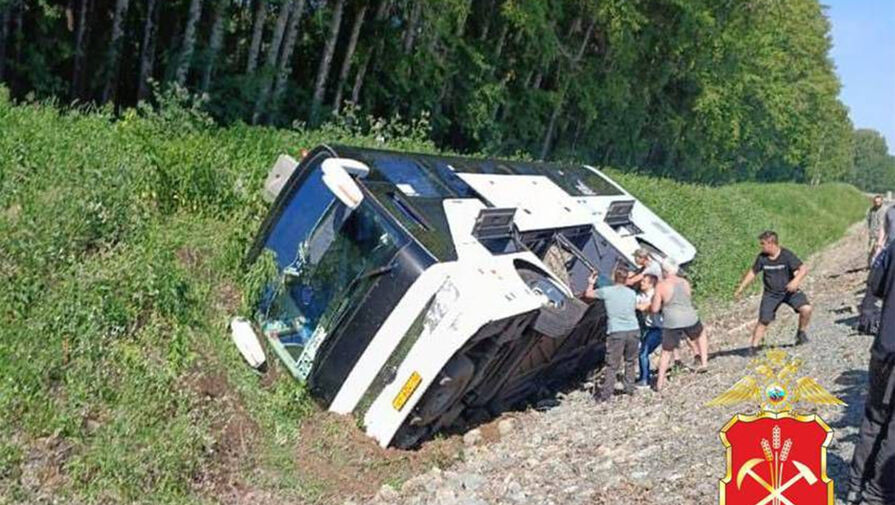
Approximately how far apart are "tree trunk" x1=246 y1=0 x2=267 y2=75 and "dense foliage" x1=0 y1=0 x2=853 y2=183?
0.11 ft

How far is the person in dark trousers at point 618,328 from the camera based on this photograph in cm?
799

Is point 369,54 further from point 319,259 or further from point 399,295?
point 399,295

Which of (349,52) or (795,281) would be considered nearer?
(795,281)

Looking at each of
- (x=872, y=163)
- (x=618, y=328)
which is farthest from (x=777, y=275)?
(x=872, y=163)

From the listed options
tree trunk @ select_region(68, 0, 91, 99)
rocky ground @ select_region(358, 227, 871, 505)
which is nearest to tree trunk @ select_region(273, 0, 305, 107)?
tree trunk @ select_region(68, 0, 91, 99)

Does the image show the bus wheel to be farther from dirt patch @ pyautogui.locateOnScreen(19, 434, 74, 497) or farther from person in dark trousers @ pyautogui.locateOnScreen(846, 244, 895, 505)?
person in dark trousers @ pyautogui.locateOnScreen(846, 244, 895, 505)

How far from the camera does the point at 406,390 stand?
5891mm

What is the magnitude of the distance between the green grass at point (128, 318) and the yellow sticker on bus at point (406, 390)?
72 cm

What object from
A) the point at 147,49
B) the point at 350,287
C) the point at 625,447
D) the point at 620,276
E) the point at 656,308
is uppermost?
the point at 147,49

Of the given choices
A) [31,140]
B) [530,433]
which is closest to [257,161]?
[31,140]

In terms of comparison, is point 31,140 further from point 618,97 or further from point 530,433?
point 618,97

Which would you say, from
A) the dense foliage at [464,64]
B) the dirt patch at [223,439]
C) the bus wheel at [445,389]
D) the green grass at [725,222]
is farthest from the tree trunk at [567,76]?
the dirt patch at [223,439]

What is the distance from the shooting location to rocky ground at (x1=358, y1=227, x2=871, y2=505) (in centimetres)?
535

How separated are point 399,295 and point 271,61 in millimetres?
11009
